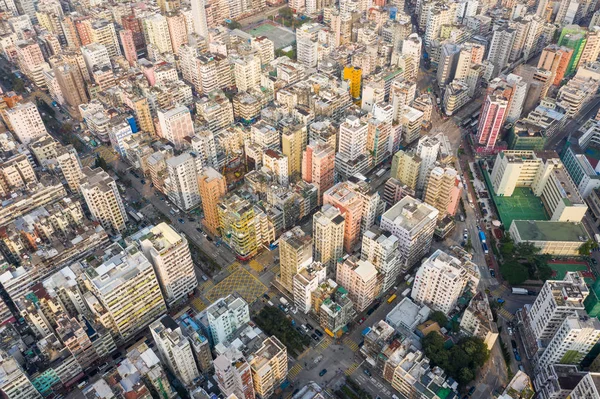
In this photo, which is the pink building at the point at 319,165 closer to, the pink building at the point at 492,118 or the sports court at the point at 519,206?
the sports court at the point at 519,206

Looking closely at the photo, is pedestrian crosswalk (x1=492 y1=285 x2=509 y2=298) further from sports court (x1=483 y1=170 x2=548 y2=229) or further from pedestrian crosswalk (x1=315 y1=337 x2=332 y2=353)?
pedestrian crosswalk (x1=315 y1=337 x2=332 y2=353)

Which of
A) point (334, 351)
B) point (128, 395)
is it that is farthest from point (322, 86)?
point (128, 395)

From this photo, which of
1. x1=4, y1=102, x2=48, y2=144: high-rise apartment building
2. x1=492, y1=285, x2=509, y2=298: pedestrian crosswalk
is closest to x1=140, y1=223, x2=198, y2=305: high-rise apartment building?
x1=492, y1=285, x2=509, y2=298: pedestrian crosswalk

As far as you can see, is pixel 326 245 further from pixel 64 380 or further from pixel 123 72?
pixel 123 72

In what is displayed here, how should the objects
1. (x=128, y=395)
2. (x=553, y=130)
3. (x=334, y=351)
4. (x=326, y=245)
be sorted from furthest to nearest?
(x=553, y=130)
(x=326, y=245)
(x=334, y=351)
(x=128, y=395)

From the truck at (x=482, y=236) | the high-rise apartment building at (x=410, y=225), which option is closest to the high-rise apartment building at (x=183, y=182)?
the high-rise apartment building at (x=410, y=225)

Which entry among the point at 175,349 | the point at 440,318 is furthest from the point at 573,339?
the point at 175,349
